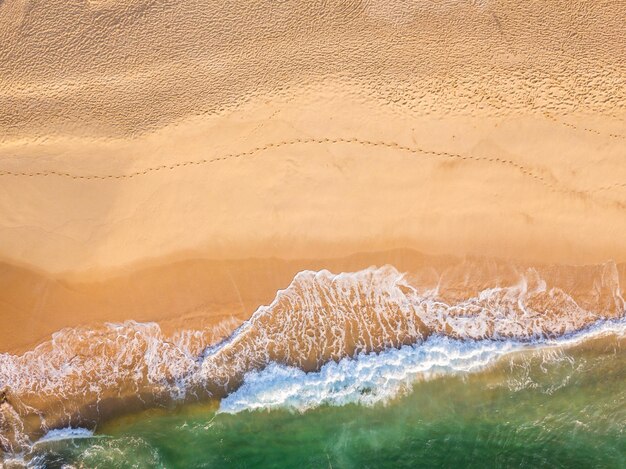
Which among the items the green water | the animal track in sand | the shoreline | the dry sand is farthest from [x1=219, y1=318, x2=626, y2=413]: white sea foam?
the animal track in sand

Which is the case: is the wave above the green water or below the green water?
above

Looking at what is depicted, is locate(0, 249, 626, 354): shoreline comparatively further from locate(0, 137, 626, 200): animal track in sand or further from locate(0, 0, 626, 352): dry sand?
locate(0, 137, 626, 200): animal track in sand

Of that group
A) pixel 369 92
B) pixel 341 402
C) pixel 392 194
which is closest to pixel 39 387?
pixel 341 402

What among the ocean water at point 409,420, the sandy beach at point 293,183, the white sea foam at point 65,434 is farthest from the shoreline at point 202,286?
the white sea foam at point 65,434

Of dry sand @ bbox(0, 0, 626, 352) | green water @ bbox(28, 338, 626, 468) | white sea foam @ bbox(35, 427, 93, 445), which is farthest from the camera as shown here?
white sea foam @ bbox(35, 427, 93, 445)

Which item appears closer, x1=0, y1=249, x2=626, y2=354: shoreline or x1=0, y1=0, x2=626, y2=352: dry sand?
x1=0, y1=0, x2=626, y2=352: dry sand

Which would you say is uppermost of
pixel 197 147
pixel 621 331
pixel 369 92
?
pixel 369 92

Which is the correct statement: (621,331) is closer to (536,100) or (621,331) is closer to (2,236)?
(536,100)

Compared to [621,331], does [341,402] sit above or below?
below
